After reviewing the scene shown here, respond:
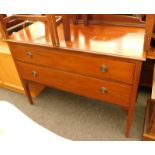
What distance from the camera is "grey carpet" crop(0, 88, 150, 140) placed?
1464 millimetres

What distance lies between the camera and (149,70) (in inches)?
63.6

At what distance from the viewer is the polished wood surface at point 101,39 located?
1020 mm

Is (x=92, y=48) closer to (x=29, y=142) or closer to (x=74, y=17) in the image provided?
(x=74, y=17)

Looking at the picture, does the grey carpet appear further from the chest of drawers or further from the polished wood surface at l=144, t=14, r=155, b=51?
the polished wood surface at l=144, t=14, r=155, b=51

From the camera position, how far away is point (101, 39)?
3.75 ft

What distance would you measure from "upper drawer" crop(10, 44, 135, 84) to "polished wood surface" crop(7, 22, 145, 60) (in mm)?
42

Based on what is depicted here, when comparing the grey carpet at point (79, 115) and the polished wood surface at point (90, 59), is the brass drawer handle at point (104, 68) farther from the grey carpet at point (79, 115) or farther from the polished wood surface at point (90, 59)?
the grey carpet at point (79, 115)

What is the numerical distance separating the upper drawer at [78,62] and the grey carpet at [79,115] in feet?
1.85

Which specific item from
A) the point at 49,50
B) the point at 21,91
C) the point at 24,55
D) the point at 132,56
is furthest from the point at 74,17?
the point at 21,91

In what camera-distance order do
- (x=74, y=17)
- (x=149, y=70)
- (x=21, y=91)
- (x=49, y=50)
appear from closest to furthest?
(x=49, y=50) < (x=74, y=17) < (x=149, y=70) < (x=21, y=91)

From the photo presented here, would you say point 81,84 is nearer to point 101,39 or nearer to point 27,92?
point 101,39

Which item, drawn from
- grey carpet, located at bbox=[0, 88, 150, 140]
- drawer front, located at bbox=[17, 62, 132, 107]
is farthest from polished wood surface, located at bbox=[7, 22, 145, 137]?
grey carpet, located at bbox=[0, 88, 150, 140]

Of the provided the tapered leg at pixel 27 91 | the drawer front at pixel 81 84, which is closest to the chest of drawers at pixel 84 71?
the drawer front at pixel 81 84
